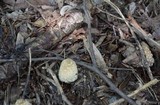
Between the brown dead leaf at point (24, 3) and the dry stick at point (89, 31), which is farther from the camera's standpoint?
the brown dead leaf at point (24, 3)

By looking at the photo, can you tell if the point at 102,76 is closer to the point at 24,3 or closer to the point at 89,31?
the point at 89,31

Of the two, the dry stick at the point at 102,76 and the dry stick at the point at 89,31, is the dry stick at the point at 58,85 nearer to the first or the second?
the dry stick at the point at 102,76

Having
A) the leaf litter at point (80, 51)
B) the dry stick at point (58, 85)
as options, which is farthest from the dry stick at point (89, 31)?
the dry stick at point (58, 85)

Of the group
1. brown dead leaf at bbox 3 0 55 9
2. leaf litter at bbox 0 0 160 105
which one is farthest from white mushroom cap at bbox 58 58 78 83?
brown dead leaf at bbox 3 0 55 9

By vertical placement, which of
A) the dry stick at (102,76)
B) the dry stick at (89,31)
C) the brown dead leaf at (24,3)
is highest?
the brown dead leaf at (24,3)

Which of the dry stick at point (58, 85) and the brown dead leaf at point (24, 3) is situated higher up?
the brown dead leaf at point (24, 3)

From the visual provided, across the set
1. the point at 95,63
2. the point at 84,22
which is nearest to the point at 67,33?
the point at 84,22

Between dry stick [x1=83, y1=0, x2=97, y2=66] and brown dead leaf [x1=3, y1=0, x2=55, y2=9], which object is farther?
brown dead leaf [x1=3, y1=0, x2=55, y2=9]

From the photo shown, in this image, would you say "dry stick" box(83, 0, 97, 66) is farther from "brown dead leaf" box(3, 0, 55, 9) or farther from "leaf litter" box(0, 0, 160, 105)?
"brown dead leaf" box(3, 0, 55, 9)
